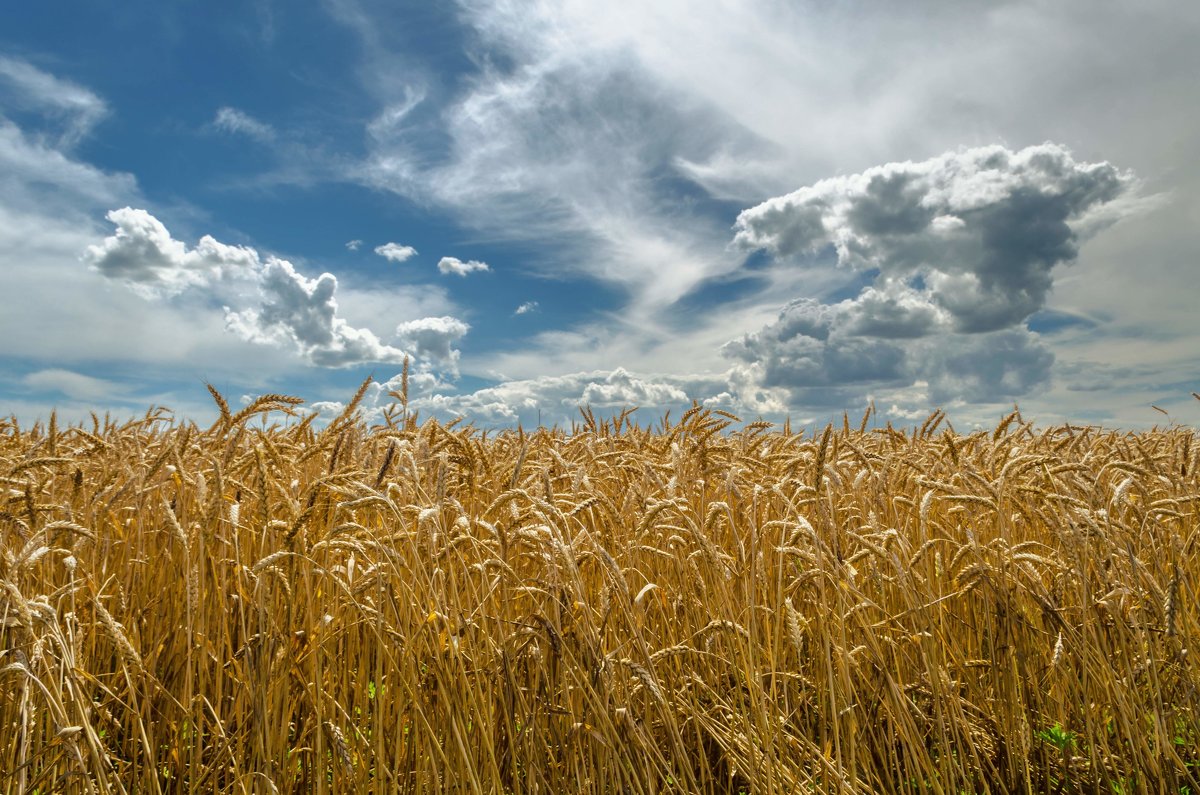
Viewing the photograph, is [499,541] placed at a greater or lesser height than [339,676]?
greater

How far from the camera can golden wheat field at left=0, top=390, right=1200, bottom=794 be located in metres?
2.26

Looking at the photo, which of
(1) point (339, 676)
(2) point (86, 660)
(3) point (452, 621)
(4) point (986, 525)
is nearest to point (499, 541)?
(3) point (452, 621)

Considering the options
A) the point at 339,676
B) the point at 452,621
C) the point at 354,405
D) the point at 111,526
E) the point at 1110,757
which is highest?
the point at 354,405

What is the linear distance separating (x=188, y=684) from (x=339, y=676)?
0.62 metres

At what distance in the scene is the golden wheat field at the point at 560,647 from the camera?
2.26 metres

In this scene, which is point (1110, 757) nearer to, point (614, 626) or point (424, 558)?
point (614, 626)

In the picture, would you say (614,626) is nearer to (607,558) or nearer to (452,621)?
(452,621)

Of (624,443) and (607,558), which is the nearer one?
(607,558)

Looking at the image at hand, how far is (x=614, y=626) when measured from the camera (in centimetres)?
293

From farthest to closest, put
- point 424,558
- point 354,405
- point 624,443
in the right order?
1. point 624,443
2. point 354,405
3. point 424,558

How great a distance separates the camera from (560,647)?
221cm

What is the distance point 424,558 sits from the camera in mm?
3158

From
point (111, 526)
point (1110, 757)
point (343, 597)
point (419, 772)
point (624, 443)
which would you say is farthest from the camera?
point (624, 443)

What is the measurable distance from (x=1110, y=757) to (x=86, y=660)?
3.70 m
